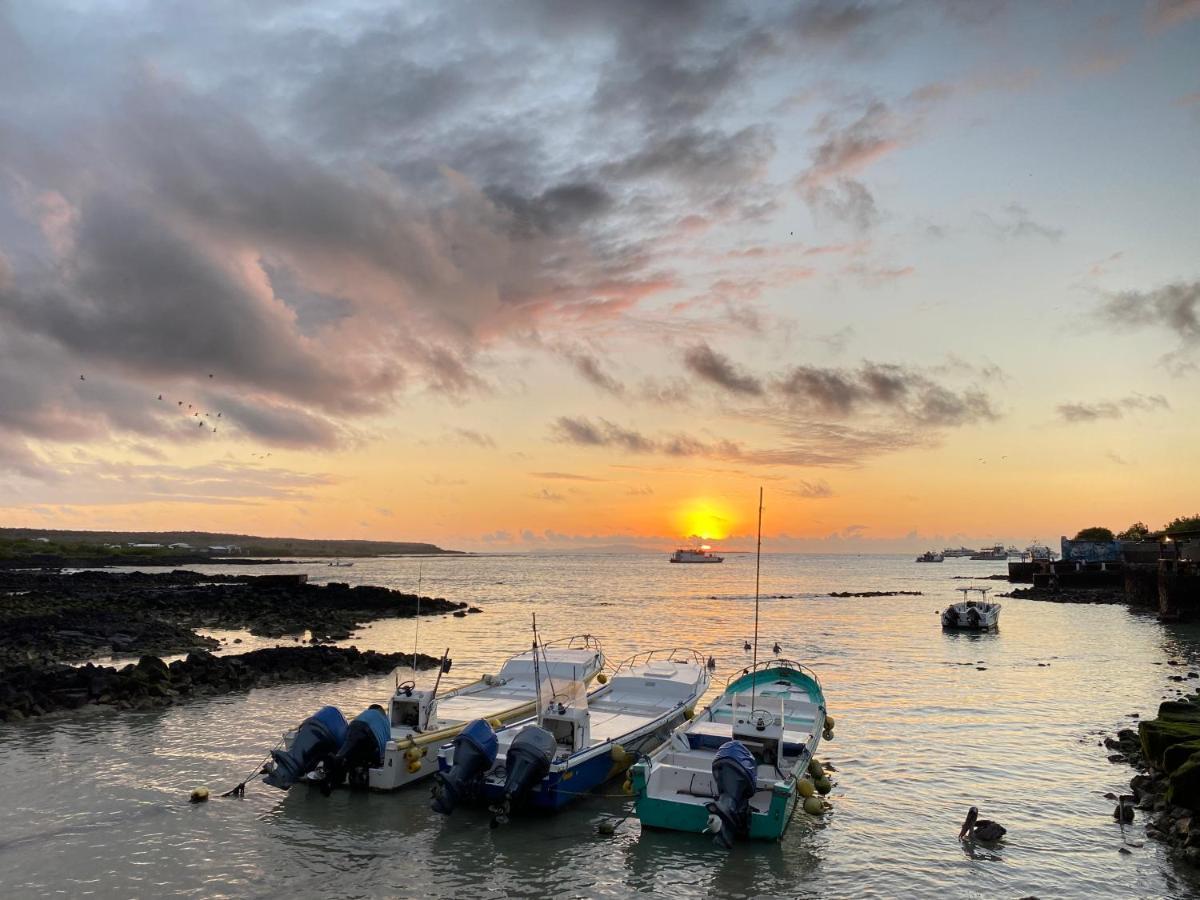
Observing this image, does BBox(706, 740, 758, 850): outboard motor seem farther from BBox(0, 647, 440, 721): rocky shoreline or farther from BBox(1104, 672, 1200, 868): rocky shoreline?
BBox(0, 647, 440, 721): rocky shoreline

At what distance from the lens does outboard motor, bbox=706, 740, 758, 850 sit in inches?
575

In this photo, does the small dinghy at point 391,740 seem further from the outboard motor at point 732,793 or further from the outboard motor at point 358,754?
the outboard motor at point 732,793

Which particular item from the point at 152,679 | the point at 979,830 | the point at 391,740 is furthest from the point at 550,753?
the point at 152,679

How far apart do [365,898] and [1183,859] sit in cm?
1417

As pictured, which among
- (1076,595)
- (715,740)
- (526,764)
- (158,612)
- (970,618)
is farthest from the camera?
(1076,595)

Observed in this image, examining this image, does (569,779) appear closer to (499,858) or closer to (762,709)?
(499,858)

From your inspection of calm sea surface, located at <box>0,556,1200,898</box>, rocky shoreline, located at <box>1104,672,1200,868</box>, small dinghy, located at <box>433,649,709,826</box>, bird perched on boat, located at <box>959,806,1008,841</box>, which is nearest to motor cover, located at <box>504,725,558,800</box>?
small dinghy, located at <box>433,649,709,826</box>

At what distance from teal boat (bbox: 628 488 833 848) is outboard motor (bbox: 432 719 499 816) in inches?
117

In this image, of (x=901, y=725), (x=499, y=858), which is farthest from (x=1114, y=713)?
(x=499, y=858)

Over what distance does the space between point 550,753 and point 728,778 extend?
365 centimetres

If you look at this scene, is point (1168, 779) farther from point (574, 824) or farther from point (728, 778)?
point (574, 824)

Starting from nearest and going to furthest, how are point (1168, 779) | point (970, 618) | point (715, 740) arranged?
1. point (1168, 779)
2. point (715, 740)
3. point (970, 618)

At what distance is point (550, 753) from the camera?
53.1 ft

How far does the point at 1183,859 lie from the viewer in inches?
562
